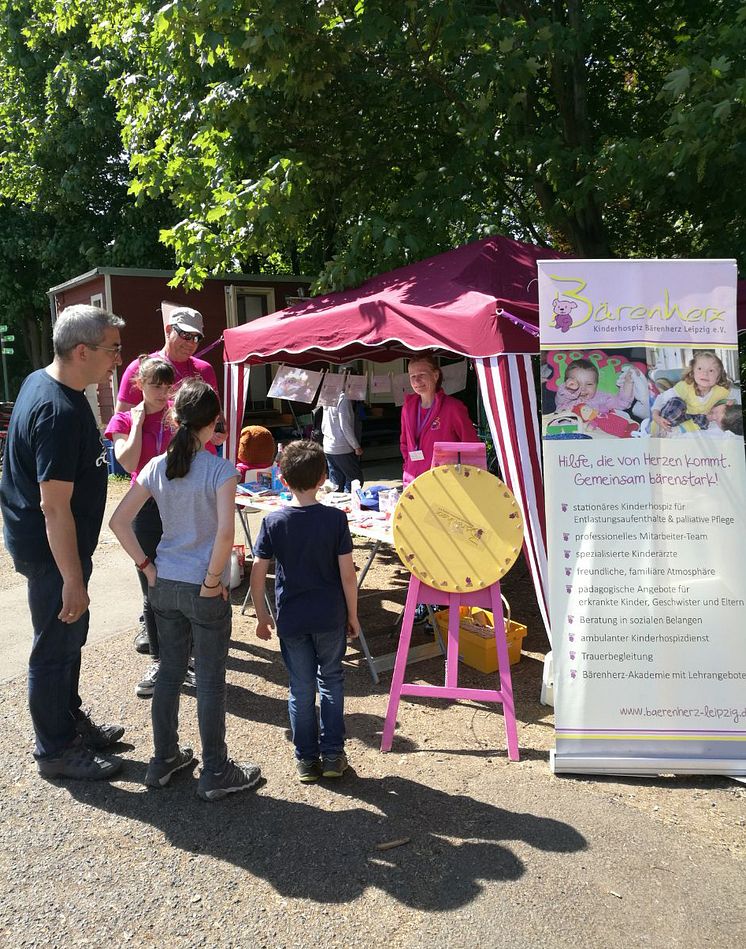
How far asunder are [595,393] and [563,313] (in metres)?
0.38

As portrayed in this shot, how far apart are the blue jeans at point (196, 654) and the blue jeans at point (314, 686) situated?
29cm

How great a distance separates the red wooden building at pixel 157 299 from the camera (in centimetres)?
1272

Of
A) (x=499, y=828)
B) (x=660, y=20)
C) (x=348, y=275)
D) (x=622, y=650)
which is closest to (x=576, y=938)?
(x=499, y=828)

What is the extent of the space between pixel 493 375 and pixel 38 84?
1632cm

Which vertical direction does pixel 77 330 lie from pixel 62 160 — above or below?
below

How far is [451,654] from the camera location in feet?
11.5

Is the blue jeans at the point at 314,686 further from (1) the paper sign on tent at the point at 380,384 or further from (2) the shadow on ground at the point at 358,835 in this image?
(1) the paper sign on tent at the point at 380,384

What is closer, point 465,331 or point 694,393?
point 694,393

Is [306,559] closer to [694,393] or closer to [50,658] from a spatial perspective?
[50,658]

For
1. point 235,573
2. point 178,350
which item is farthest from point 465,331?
point 235,573

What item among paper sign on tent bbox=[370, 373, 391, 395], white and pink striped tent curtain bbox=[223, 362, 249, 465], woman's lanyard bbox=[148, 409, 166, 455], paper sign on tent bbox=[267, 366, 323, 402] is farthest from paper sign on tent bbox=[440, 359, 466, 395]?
woman's lanyard bbox=[148, 409, 166, 455]

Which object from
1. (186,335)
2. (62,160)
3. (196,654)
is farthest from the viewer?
(62,160)

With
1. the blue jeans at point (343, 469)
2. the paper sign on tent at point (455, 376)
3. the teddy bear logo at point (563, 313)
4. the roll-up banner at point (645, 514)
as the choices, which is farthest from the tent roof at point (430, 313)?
the blue jeans at point (343, 469)

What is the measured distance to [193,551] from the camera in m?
2.93
